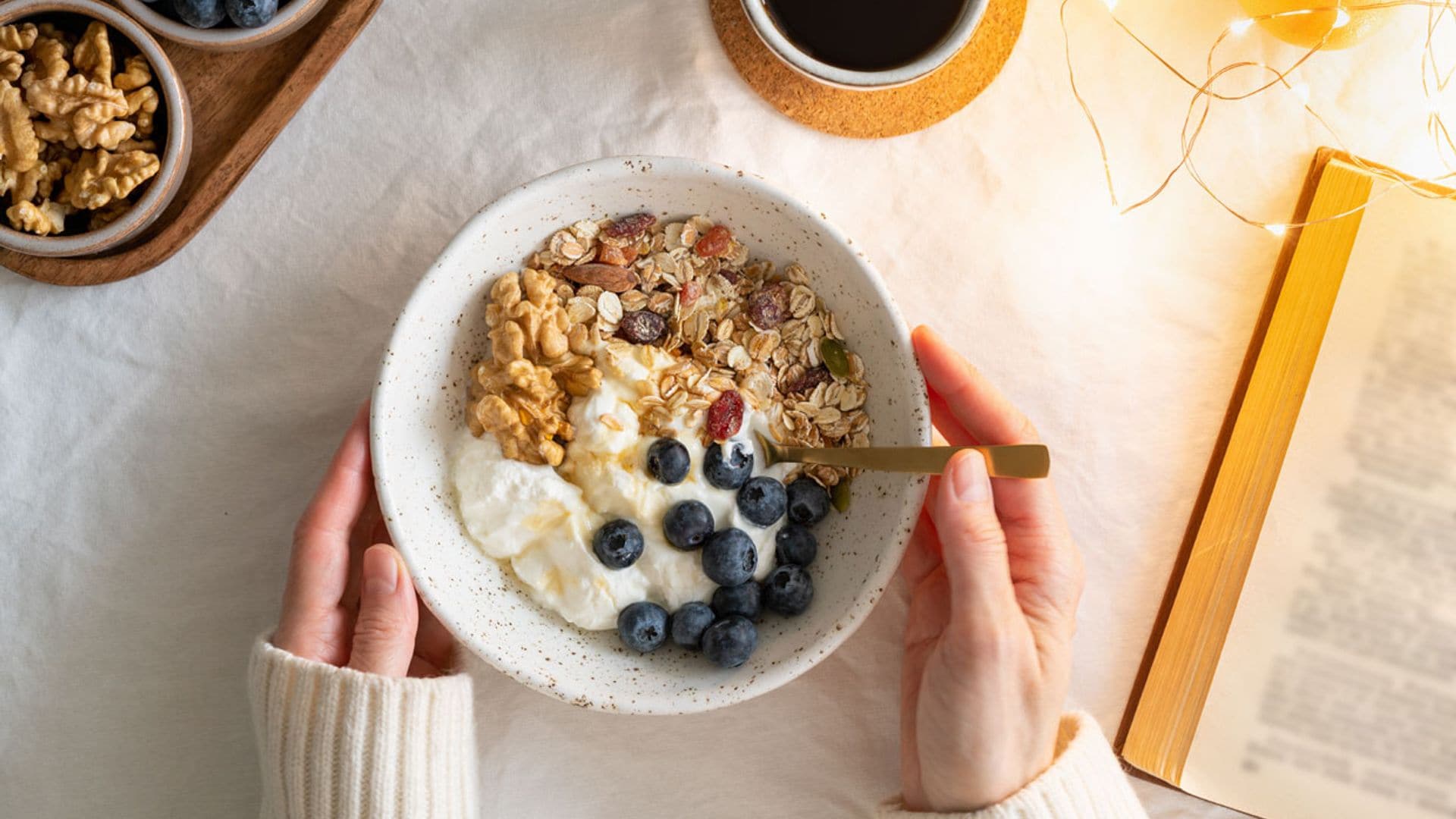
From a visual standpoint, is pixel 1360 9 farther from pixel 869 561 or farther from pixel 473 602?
pixel 473 602

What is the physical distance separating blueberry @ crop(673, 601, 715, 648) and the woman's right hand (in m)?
0.21

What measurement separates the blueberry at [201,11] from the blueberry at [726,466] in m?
0.62

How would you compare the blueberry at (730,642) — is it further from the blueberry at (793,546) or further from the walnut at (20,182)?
the walnut at (20,182)

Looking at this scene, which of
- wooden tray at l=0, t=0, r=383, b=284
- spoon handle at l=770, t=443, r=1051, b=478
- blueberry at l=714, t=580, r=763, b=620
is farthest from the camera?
wooden tray at l=0, t=0, r=383, b=284

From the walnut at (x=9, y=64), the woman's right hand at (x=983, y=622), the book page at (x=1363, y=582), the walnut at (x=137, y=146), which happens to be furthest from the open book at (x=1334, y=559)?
the walnut at (x=9, y=64)

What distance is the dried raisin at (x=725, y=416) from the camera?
3.18 feet

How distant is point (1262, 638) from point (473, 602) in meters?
0.81

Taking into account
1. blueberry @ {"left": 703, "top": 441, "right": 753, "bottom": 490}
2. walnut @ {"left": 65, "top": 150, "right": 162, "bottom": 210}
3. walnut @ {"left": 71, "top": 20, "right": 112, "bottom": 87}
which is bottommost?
blueberry @ {"left": 703, "top": 441, "right": 753, "bottom": 490}

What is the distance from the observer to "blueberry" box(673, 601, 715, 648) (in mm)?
968

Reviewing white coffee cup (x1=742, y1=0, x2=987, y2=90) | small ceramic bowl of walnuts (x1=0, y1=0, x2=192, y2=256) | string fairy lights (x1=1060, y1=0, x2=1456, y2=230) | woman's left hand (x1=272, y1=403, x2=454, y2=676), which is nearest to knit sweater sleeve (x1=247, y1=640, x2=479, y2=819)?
woman's left hand (x1=272, y1=403, x2=454, y2=676)

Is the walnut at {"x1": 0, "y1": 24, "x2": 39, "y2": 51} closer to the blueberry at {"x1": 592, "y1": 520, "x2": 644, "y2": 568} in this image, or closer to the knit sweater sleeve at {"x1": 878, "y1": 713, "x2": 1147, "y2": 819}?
the blueberry at {"x1": 592, "y1": 520, "x2": 644, "y2": 568}

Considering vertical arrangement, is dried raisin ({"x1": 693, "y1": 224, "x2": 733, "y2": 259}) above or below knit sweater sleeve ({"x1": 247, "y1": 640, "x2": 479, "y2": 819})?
above

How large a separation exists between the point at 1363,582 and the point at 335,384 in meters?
1.10

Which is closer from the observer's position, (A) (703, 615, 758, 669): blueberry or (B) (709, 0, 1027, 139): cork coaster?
(A) (703, 615, 758, 669): blueberry
